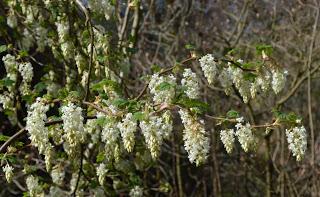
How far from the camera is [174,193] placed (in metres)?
9.90

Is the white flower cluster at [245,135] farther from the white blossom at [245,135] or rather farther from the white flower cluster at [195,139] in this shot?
the white flower cluster at [195,139]

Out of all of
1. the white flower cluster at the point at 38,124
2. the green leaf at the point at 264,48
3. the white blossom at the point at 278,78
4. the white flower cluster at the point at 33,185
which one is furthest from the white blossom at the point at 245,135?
the white flower cluster at the point at 33,185

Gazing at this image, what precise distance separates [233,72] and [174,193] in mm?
6157

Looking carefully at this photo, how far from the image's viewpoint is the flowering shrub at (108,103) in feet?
10.1

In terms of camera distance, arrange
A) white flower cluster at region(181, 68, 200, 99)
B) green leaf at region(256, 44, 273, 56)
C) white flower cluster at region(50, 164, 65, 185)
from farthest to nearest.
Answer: white flower cluster at region(50, 164, 65, 185), white flower cluster at region(181, 68, 200, 99), green leaf at region(256, 44, 273, 56)

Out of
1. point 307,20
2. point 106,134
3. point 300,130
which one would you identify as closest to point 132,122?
point 106,134

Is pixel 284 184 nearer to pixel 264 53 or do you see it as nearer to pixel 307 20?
pixel 307 20

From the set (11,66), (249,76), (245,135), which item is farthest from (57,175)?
(245,135)

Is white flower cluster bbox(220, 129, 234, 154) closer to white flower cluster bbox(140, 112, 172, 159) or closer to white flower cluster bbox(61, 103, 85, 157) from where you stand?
white flower cluster bbox(140, 112, 172, 159)

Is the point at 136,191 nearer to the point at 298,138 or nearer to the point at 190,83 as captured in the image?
the point at 190,83

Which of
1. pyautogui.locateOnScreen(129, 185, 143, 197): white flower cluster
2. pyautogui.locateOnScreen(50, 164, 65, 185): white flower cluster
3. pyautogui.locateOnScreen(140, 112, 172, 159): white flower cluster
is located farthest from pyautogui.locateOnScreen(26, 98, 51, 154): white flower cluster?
pyautogui.locateOnScreen(129, 185, 143, 197): white flower cluster

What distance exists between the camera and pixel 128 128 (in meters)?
3.06

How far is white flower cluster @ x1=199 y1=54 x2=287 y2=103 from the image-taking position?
157 inches

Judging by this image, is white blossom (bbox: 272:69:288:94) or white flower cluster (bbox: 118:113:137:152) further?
white blossom (bbox: 272:69:288:94)
